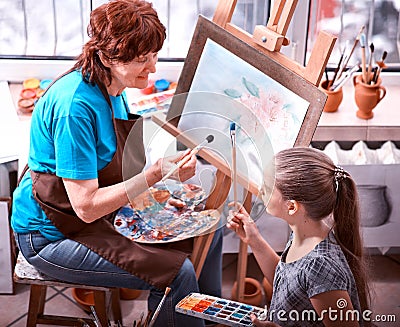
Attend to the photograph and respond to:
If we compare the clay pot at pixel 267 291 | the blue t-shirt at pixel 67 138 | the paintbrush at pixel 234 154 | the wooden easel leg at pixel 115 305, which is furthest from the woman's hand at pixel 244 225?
the clay pot at pixel 267 291

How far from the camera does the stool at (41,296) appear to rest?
98.0 inches

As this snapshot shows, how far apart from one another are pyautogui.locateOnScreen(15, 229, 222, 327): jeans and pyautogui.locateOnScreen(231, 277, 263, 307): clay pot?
528 mm

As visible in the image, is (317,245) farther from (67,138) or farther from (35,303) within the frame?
(35,303)

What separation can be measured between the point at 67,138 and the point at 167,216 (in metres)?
0.44

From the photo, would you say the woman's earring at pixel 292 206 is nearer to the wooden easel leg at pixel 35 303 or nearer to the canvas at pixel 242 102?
the canvas at pixel 242 102

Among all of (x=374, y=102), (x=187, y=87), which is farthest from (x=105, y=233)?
(x=374, y=102)

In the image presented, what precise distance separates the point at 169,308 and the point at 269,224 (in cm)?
79

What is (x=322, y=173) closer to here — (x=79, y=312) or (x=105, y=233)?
(x=105, y=233)

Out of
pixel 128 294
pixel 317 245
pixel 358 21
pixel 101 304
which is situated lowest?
pixel 128 294

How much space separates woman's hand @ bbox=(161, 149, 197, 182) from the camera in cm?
223

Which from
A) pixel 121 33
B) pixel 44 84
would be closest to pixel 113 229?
pixel 121 33

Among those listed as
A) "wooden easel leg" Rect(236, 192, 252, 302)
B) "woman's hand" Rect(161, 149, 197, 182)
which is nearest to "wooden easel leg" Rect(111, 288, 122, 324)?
"wooden easel leg" Rect(236, 192, 252, 302)

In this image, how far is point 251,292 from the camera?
9.95 ft

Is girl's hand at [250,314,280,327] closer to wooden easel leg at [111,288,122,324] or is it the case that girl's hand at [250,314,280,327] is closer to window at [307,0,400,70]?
wooden easel leg at [111,288,122,324]
